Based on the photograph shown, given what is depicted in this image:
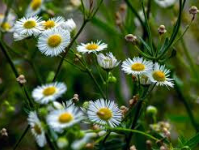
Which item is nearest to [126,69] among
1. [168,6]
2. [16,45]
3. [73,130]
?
[73,130]

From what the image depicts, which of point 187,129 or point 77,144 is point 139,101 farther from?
point 187,129

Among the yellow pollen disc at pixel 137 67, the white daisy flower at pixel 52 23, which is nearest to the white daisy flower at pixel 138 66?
the yellow pollen disc at pixel 137 67

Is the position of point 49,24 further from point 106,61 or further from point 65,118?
point 65,118

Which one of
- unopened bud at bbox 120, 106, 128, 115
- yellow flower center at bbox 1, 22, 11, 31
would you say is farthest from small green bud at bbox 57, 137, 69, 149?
yellow flower center at bbox 1, 22, 11, 31

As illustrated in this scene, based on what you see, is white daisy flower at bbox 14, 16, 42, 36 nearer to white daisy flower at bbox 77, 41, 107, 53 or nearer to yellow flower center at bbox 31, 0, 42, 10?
white daisy flower at bbox 77, 41, 107, 53

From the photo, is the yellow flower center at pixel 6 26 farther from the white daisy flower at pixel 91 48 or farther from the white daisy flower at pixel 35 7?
the white daisy flower at pixel 91 48

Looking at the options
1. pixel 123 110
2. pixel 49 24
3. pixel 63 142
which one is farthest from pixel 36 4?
pixel 63 142
